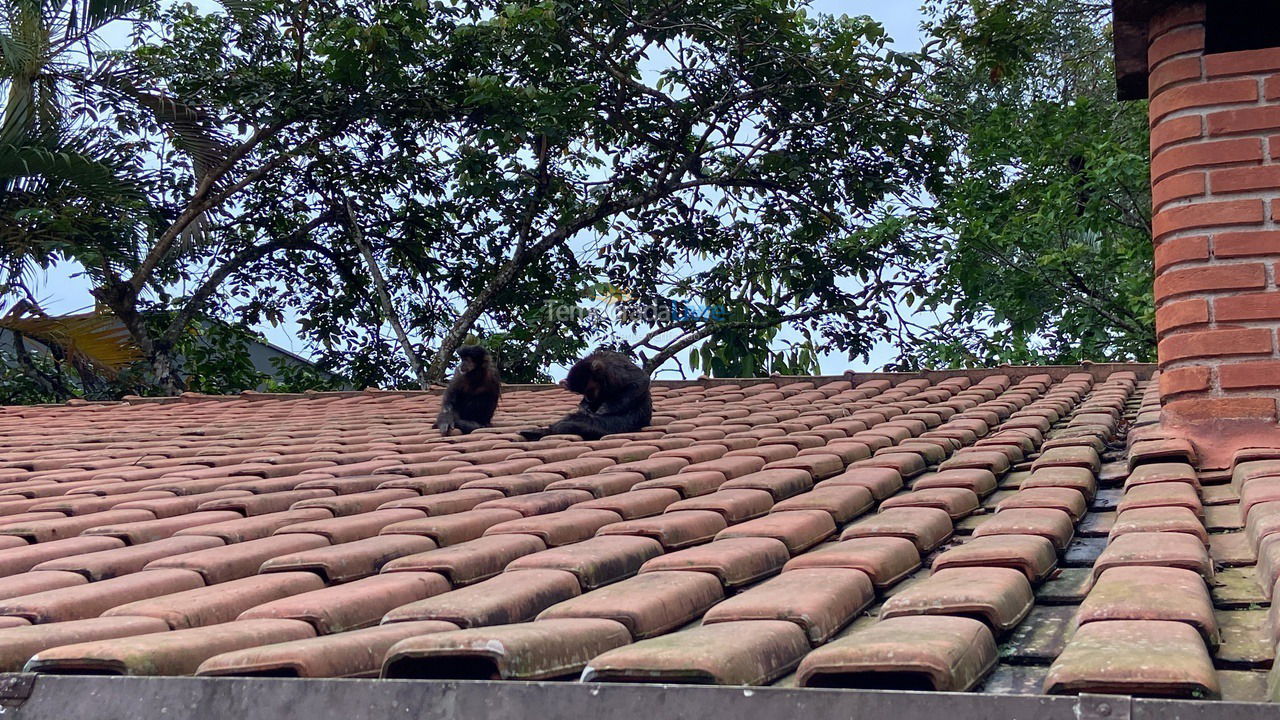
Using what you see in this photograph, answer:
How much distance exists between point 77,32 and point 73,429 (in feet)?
16.1

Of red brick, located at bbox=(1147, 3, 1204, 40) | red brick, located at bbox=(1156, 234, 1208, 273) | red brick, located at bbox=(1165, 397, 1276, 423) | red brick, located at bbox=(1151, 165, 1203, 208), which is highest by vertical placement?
red brick, located at bbox=(1147, 3, 1204, 40)

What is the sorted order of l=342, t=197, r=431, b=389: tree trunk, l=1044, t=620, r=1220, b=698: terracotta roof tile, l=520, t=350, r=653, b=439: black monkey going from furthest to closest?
1. l=342, t=197, r=431, b=389: tree trunk
2. l=520, t=350, r=653, b=439: black monkey
3. l=1044, t=620, r=1220, b=698: terracotta roof tile

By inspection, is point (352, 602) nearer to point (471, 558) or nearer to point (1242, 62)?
point (471, 558)

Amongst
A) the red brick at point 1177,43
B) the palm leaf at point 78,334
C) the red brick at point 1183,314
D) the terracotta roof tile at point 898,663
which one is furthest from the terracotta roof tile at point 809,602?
the palm leaf at point 78,334

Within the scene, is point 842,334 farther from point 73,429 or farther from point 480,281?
point 73,429

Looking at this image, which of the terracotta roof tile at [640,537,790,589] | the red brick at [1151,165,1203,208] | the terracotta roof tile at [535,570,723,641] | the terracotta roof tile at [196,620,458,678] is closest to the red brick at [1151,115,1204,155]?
the red brick at [1151,165,1203,208]

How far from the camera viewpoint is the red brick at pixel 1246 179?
330 cm

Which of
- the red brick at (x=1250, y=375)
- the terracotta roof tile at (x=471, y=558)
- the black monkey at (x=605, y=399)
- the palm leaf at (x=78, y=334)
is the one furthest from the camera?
the palm leaf at (x=78, y=334)

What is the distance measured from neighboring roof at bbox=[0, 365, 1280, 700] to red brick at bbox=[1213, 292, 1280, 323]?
0.41 meters

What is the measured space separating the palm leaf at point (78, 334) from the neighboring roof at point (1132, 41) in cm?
829

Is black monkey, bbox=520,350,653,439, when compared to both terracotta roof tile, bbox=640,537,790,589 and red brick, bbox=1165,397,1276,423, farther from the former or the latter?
terracotta roof tile, bbox=640,537,790,589

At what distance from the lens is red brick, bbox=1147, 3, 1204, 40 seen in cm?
352

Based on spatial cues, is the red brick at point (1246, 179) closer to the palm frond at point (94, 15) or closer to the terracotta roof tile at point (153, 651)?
the terracotta roof tile at point (153, 651)

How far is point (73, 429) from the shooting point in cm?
651
